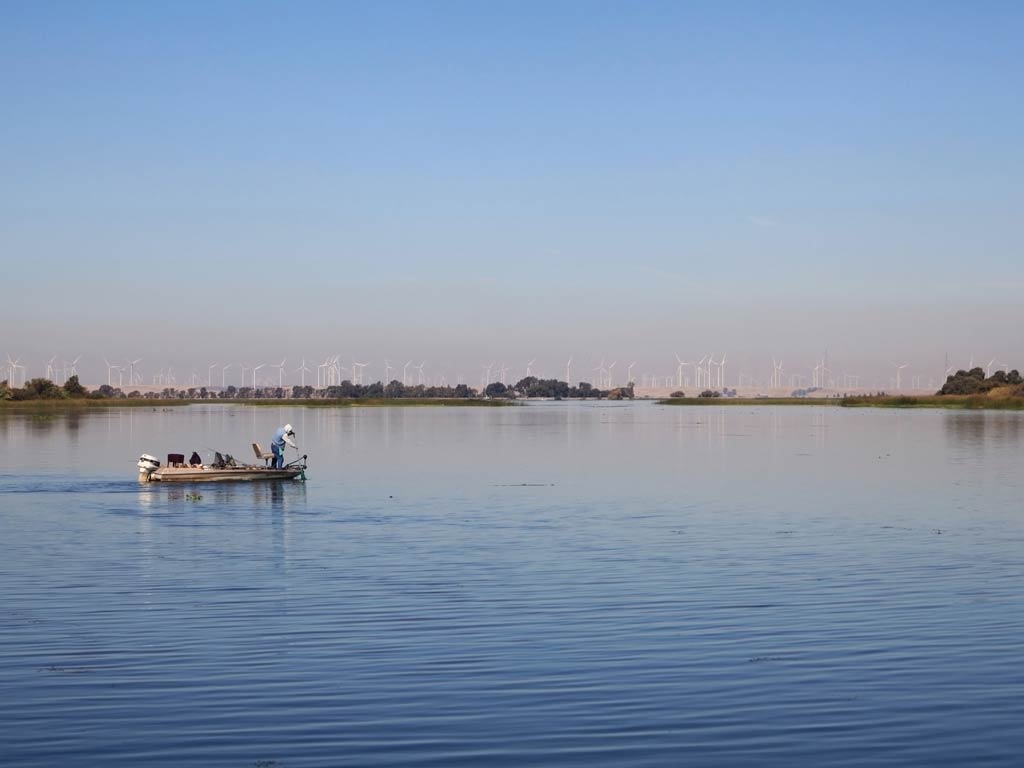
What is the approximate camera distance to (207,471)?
4531cm

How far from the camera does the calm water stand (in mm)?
11867

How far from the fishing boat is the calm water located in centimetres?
411

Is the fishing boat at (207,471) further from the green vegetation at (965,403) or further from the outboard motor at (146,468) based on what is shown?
the green vegetation at (965,403)

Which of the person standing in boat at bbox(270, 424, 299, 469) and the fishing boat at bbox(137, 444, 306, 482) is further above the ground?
the person standing in boat at bbox(270, 424, 299, 469)

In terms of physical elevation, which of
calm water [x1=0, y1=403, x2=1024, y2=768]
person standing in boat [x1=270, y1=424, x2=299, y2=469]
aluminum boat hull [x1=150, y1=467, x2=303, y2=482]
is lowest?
calm water [x1=0, y1=403, x2=1024, y2=768]

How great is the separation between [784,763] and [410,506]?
86.3 feet

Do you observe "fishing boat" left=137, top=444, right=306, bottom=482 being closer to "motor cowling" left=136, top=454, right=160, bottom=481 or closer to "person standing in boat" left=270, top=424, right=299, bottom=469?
"motor cowling" left=136, top=454, right=160, bottom=481

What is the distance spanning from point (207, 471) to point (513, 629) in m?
30.4

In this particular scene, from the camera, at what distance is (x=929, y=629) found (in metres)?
17.4

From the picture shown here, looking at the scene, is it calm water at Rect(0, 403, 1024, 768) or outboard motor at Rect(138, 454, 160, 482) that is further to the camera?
outboard motor at Rect(138, 454, 160, 482)

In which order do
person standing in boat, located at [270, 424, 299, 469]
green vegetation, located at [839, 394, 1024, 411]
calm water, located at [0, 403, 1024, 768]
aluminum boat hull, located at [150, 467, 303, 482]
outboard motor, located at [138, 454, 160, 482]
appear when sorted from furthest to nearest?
green vegetation, located at [839, 394, 1024, 411]
person standing in boat, located at [270, 424, 299, 469]
aluminum boat hull, located at [150, 467, 303, 482]
outboard motor, located at [138, 454, 160, 482]
calm water, located at [0, 403, 1024, 768]

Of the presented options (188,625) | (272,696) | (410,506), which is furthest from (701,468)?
(272,696)

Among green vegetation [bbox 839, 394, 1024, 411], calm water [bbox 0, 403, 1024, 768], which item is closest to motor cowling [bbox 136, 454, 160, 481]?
calm water [bbox 0, 403, 1024, 768]

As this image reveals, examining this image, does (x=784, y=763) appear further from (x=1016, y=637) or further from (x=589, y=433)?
(x=589, y=433)
